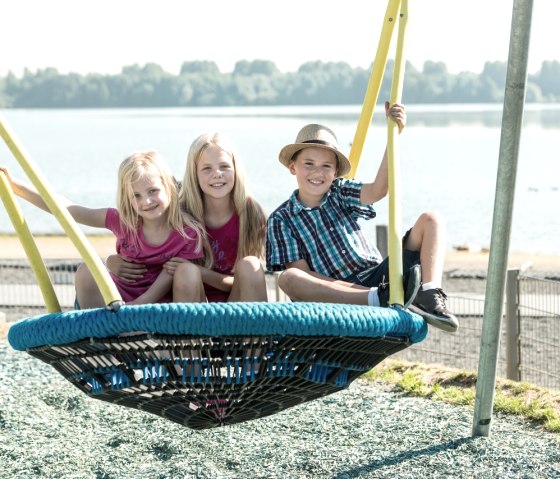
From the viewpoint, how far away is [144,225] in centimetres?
450

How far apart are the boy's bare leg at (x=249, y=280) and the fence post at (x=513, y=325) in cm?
374

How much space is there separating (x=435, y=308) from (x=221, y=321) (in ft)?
3.45

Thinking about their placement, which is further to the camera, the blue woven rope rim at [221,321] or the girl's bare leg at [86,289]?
the girl's bare leg at [86,289]

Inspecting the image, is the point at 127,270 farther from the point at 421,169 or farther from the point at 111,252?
the point at 421,169

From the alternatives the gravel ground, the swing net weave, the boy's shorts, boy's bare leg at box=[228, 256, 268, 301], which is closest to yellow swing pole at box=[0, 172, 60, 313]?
the swing net weave

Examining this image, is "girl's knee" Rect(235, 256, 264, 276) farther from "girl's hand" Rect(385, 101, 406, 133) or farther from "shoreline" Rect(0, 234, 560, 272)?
"shoreline" Rect(0, 234, 560, 272)

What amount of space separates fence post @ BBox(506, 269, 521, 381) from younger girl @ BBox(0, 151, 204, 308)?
12.3ft

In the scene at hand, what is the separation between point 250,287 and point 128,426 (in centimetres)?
203

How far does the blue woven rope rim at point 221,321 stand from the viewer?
3447mm

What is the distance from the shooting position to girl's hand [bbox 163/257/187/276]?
4.29 meters

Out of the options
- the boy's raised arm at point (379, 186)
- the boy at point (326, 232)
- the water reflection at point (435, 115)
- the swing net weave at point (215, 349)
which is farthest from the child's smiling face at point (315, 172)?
the water reflection at point (435, 115)

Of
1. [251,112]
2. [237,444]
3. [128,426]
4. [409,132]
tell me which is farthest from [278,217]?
[251,112]

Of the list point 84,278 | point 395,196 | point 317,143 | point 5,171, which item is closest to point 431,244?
point 395,196

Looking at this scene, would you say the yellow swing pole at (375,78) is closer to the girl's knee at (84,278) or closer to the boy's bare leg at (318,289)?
the boy's bare leg at (318,289)
